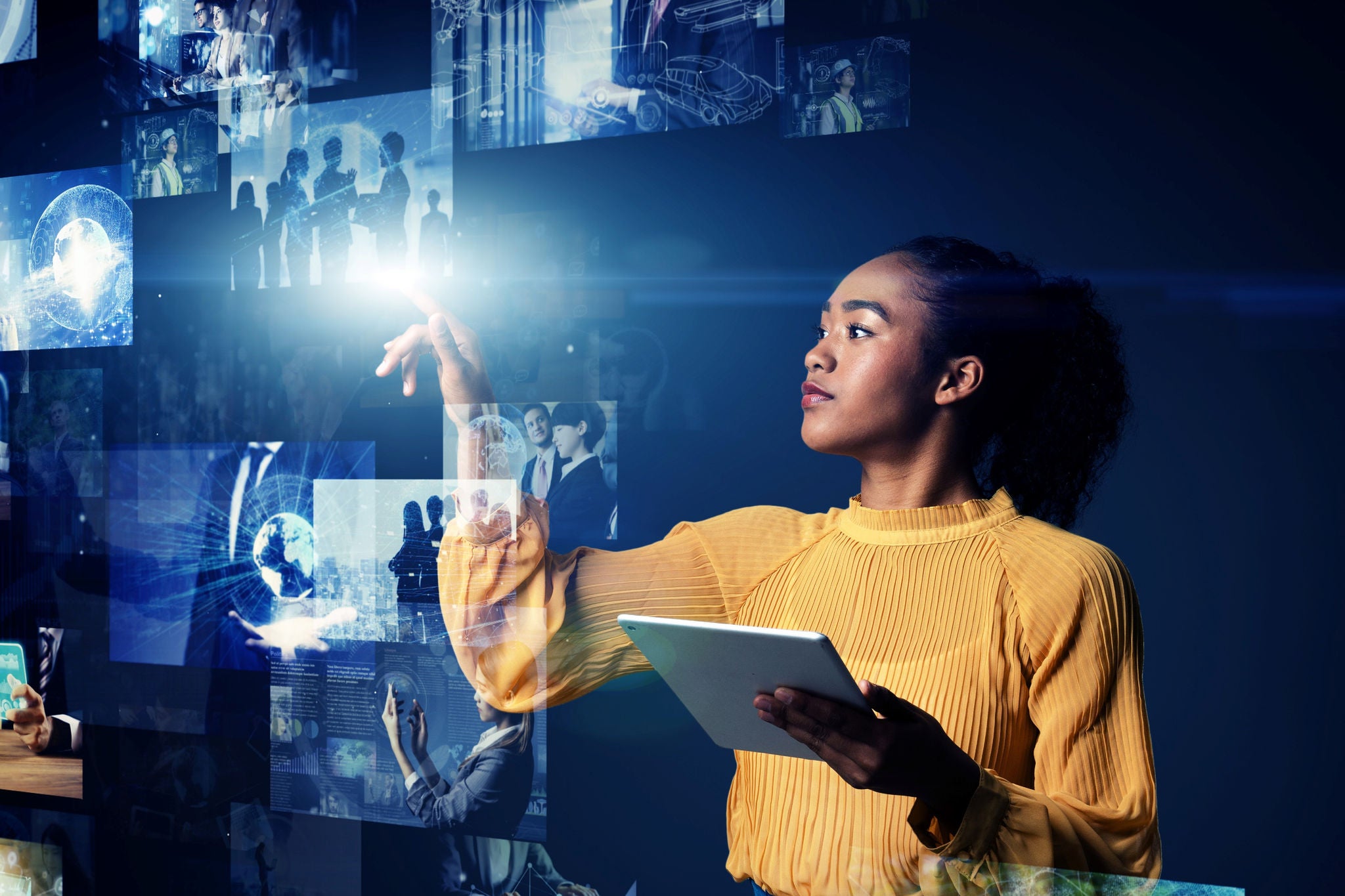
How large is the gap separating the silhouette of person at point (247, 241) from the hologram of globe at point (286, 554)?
1.48ft

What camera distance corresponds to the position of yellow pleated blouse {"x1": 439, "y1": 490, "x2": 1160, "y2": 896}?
1284mm

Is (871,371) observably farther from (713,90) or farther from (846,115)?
(713,90)

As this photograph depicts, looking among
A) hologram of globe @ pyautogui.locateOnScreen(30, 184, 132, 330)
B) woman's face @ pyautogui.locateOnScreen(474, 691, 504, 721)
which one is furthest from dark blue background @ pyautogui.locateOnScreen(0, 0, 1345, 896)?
hologram of globe @ pyautogui.locateOnScreen(30, 184, 132, 330)

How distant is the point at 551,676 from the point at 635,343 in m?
0.56

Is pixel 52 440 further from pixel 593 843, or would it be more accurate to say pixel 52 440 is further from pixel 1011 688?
pixel 1011 688

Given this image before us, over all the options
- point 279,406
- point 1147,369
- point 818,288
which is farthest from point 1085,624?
point 279,406

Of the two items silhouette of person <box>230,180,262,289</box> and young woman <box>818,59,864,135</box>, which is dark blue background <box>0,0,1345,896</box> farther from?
A: silhouette of person <box>230,180,262,289</box>

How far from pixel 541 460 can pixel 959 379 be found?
28.2 inches

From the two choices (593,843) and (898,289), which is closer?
(898,289)

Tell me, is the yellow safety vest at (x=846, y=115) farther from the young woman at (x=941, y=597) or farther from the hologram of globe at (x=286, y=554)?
the hologram of globe at (x=286, y=554)

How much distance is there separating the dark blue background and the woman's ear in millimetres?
197

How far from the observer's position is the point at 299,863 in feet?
6.59

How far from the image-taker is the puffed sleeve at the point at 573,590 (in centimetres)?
161

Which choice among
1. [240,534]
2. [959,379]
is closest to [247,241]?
[240,534]
